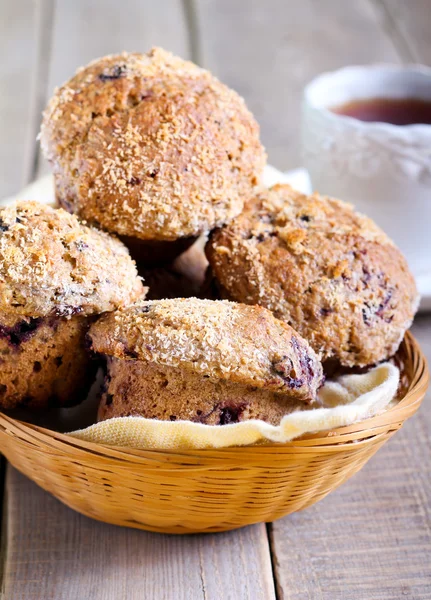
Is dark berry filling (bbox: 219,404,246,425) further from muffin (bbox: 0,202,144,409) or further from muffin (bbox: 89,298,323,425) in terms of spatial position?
muffin (bbox: 0,202,144,409)

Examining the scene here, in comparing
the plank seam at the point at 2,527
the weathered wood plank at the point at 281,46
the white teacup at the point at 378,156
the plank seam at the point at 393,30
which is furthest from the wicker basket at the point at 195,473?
the plank seam at the point at 393,30

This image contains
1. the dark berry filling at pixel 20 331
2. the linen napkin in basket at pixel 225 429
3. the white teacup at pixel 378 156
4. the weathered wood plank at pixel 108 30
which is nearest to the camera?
the linen napkin in basket at pixel 225 429

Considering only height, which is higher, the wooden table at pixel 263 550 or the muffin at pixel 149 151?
the muffin at pixel 149 151

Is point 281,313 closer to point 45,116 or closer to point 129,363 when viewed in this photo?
point 129,363

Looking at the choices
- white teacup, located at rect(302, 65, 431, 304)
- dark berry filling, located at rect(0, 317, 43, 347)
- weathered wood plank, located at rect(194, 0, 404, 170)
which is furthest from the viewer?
weathered wood plank, located at rect(194, 0, 404, 170)

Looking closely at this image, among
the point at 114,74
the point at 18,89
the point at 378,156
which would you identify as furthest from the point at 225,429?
the point at 18,89

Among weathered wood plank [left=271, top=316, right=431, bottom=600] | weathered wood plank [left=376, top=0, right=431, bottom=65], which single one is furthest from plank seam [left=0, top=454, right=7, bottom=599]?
weathered wood plank [left=376, top=0, right=431, bottom=65]

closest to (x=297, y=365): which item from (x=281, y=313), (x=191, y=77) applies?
(x=281, y=313)

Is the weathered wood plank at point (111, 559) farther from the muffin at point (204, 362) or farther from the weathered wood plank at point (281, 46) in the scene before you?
the weathered wood plank at point (281, 46)
